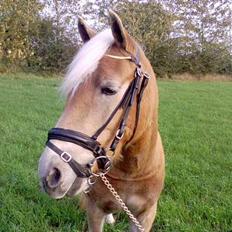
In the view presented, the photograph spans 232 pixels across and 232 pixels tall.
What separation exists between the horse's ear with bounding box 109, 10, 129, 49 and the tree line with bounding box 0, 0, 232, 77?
650 inches

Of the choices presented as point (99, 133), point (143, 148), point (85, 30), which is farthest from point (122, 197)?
point (85, 30)

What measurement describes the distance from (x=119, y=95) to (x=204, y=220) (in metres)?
1.88

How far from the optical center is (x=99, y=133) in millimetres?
1755

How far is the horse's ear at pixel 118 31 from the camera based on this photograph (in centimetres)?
180

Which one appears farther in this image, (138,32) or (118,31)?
(138,32)

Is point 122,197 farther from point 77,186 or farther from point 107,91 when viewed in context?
point 107,91

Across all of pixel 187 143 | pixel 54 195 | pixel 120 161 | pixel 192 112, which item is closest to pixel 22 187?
pixel 120 161

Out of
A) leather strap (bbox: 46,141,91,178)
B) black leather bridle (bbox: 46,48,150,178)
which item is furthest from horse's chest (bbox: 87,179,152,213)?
leather strap (bbox: 46,141,91,178)

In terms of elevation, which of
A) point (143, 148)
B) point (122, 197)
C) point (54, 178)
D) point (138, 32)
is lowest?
point (138, 32)

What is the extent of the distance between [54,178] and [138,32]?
22.6 meters

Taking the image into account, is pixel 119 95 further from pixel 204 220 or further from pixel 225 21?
pixel 225 21

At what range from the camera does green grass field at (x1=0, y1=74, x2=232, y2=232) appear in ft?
10.3

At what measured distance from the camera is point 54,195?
1.69 m

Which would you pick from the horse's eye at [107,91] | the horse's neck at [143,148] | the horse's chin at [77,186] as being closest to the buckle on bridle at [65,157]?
the horse's chin at [77,186]
